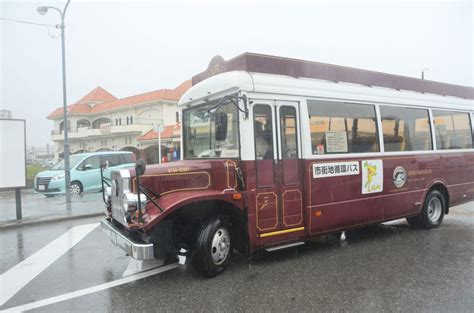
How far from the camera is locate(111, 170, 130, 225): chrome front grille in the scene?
4693 millimetres

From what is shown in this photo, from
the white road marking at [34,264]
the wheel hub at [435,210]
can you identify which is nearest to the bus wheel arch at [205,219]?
the white road marking at [34,264]

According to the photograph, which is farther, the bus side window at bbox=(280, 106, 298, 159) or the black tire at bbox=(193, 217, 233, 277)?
the bus side window at bbox=(280, 106, 298, 159)

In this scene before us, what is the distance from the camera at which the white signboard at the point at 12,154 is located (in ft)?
31.2

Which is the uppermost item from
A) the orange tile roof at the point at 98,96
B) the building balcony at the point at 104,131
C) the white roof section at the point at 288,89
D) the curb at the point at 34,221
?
the orange tile roof at the point at 98,96

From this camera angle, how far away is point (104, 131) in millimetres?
42125

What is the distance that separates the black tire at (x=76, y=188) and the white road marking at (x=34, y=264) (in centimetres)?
726

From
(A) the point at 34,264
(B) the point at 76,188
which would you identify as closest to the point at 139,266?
(A) the point at 34,264

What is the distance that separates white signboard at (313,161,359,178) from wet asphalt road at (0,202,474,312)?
4.28ft

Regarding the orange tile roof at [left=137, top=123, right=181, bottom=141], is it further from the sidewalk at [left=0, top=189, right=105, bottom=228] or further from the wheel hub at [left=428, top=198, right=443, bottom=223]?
the wheel hub at [left=428, top=198, right=443, bottom=223]

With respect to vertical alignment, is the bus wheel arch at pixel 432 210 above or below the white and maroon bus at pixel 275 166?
below

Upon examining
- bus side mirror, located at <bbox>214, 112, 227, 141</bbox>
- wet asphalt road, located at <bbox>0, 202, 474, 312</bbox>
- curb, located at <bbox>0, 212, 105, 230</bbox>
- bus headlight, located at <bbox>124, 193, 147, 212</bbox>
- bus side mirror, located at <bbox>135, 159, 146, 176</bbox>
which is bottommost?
wet asphalt road, located at <bbox>0, 202, 474, 312</bbox>

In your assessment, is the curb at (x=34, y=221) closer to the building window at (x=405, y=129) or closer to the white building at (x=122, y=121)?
the building window at (x=405, y=129)

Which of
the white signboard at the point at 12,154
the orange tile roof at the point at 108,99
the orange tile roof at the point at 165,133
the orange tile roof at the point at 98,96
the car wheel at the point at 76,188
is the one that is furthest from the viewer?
the orange tile roof at the point at 98,96

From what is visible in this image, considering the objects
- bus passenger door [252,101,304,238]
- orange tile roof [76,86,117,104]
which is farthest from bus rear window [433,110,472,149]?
orange tile roof [76,86,117,104]
